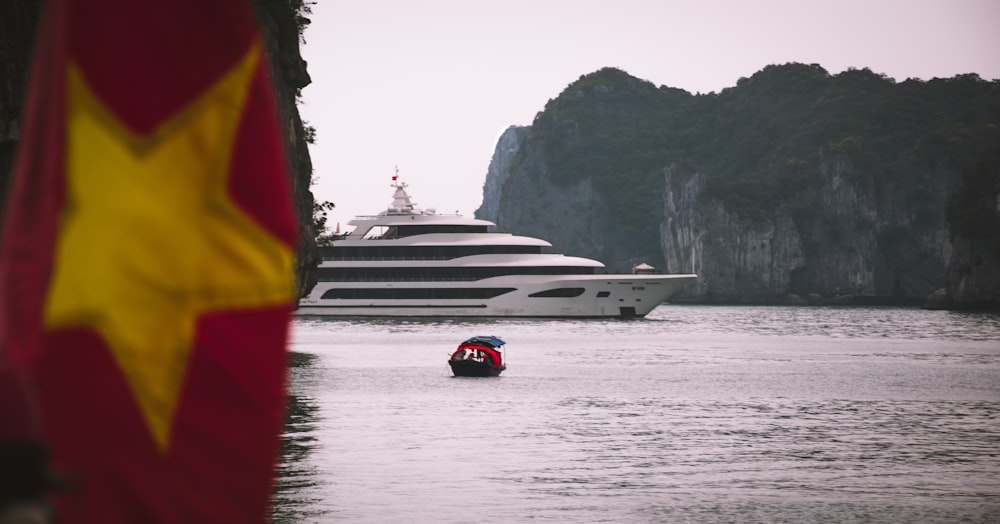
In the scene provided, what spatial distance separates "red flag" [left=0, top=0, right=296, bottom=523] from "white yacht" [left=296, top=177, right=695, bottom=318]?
9384cm

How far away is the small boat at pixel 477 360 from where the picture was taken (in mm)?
48500

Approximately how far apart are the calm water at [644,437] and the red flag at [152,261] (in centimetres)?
1691

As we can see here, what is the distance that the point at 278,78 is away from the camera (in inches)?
1566

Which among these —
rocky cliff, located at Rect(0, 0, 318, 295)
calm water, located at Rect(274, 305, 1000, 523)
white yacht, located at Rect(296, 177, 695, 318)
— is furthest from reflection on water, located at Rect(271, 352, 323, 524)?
white yacht, located at Rect(296, 177, 695, 318)

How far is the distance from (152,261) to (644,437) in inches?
1141

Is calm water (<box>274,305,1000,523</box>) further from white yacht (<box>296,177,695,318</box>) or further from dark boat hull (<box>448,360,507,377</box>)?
white yacht (<box>296,177,695,318</box>)

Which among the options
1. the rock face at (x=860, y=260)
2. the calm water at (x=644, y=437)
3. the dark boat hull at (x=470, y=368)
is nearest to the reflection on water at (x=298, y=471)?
the calm water at (x=644, y=437)

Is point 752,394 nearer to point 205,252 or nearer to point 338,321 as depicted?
point 205,252

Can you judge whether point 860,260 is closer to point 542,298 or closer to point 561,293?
point 561,293

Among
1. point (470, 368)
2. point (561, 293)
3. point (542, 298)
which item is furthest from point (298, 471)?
point (542, 298)

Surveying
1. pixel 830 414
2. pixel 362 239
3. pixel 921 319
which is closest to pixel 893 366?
pixel 830 414

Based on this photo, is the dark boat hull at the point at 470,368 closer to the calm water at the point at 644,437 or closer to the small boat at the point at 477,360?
the small boat at the point at 477,360

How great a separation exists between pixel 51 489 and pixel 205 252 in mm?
388

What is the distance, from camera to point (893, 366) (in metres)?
55.7
